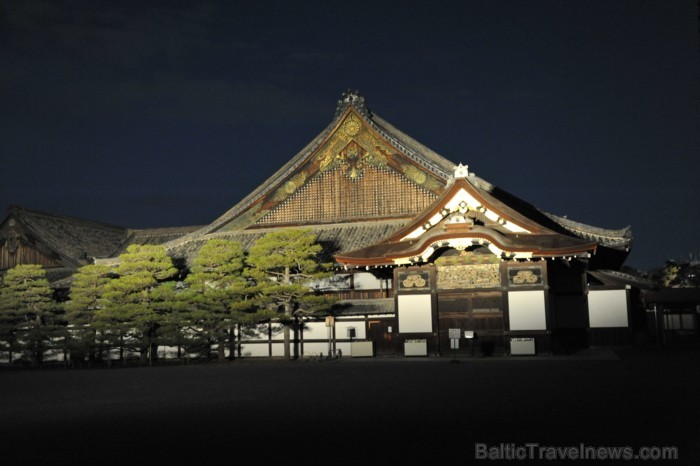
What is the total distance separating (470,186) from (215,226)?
15.8m

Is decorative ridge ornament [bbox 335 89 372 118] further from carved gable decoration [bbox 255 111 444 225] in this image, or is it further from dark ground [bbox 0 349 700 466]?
dark ground [bbox 0 349 700 466]

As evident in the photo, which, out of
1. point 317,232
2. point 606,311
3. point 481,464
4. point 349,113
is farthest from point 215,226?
point 481,464

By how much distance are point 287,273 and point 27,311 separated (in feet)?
45.7

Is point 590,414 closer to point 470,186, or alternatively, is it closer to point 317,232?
point 470,186

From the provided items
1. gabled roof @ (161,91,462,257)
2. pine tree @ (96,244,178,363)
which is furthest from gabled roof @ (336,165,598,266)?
pine tree @ (96,244,178,363)

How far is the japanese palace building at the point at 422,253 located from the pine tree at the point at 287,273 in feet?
5.17

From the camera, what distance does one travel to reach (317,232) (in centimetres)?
3712

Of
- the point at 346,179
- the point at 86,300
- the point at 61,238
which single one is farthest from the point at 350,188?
the point at 61,238

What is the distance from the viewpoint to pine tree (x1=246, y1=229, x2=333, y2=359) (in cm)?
3089

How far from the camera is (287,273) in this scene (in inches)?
1251

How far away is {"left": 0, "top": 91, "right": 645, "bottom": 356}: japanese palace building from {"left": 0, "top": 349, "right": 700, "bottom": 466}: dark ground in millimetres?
8289

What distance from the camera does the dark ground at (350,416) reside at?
9.48m

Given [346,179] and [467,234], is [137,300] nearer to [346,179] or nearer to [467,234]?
[346,179]

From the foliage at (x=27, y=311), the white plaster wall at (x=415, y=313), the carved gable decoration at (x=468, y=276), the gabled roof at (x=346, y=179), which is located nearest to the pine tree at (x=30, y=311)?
the foliage at (x=27, y=311)
